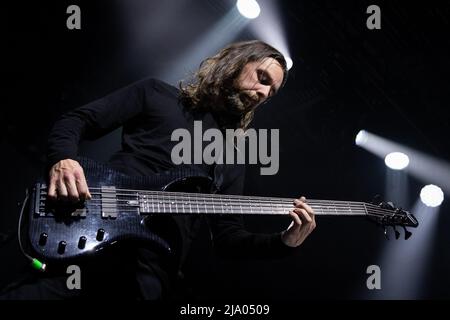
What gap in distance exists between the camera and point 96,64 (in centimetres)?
516

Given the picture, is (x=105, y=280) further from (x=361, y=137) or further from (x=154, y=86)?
(x=361, y=137)

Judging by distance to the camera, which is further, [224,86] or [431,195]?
[431,195]

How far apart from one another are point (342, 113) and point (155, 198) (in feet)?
12.9

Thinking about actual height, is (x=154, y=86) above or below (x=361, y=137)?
below

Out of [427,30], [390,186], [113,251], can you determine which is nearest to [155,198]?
[113,251]

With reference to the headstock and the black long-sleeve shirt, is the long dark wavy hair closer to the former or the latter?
the black long-sleeve shirt

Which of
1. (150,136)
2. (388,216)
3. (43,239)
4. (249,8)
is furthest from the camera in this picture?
(249,8)

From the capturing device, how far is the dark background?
14.3ft

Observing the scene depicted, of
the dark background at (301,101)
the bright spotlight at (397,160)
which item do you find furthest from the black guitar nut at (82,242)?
the bright spotlight at (397,160)

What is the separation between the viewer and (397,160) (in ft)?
17.2

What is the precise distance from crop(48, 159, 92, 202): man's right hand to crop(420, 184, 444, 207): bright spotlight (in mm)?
4827

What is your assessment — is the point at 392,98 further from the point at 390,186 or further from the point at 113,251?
the point at 113,251

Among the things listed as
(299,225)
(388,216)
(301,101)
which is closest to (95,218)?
(299,225)

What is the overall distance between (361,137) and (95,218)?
4.34m
